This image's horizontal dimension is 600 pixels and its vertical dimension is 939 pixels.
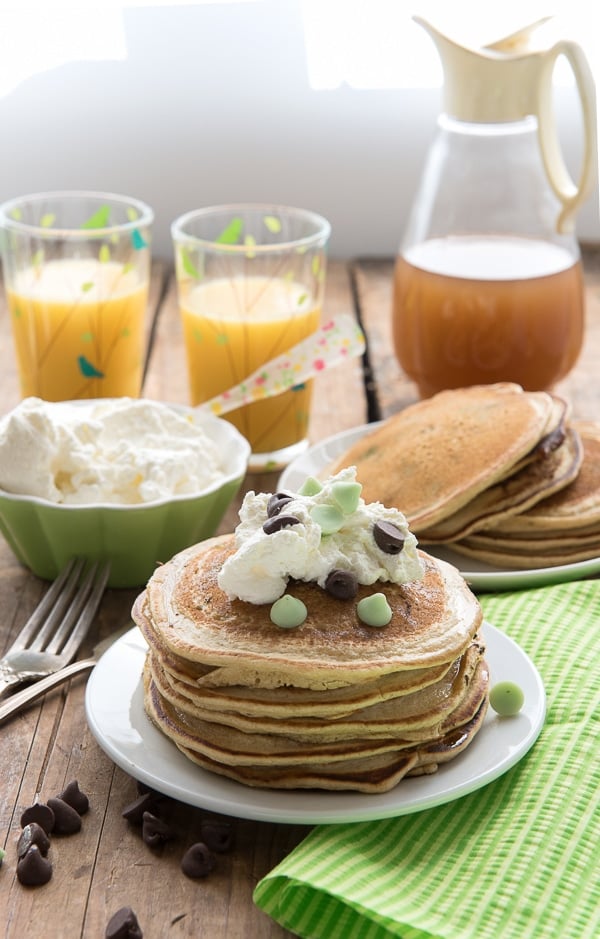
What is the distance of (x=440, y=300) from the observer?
2.29 metres

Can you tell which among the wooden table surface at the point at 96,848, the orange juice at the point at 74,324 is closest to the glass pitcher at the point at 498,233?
the orange juice at the point at 74,324

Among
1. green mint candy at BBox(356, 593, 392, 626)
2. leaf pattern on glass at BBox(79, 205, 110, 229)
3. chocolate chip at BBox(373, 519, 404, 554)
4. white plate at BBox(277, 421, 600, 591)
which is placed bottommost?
white plate at BBox(277, 421, 600, 591)

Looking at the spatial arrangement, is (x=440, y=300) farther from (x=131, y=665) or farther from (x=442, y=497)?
(x=131, y=665)

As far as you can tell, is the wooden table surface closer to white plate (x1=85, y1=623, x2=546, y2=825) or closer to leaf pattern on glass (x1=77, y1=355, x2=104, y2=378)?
white plate (x1=85, y1=623, x2=546, y2=825)

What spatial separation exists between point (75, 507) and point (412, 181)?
85.6 inches

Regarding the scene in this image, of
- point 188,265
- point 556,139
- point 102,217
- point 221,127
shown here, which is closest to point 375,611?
point 188,265

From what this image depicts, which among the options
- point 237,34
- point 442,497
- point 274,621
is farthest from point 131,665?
point 237,34

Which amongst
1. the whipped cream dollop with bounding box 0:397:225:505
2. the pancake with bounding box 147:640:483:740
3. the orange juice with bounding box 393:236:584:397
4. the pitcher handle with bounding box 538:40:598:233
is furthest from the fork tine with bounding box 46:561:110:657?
the pitcher handle with bounding box 538:40:598:233

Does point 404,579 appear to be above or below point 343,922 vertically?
above

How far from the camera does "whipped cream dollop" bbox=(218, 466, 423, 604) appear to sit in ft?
4.28

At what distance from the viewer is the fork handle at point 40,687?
1489mm

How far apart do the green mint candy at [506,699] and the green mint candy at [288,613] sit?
26 centimetres

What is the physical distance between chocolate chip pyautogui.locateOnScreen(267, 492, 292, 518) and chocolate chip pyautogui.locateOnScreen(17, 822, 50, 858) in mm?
430

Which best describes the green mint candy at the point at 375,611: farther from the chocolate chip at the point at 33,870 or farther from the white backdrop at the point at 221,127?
the white backdrop at the point at 221,127
